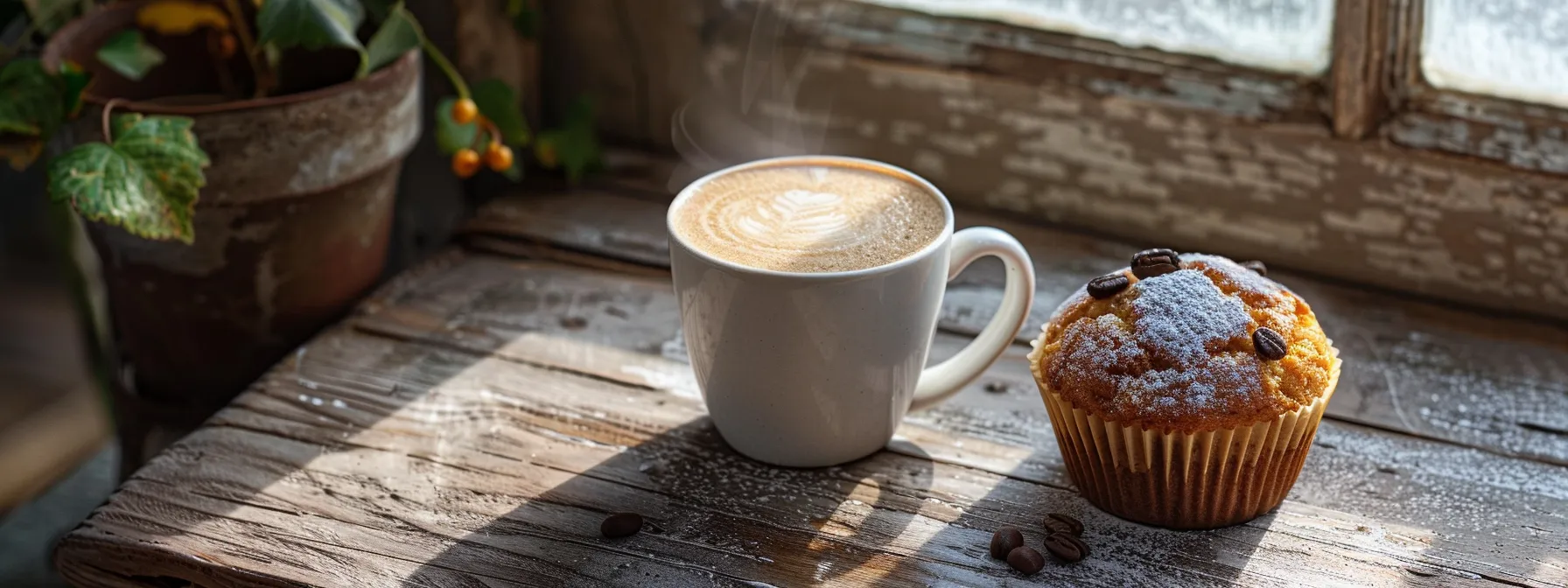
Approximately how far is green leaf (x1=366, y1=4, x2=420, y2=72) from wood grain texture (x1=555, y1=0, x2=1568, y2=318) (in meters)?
0.42

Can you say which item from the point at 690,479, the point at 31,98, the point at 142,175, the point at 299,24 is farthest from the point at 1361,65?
the point at 31,98

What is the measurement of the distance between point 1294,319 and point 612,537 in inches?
24.2

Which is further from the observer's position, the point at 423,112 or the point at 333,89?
the point at 423,112

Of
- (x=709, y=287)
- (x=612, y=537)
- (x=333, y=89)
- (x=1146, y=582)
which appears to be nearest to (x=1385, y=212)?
(x=1146, y=582)

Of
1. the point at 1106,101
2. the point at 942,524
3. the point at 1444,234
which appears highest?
the point at 1106,101

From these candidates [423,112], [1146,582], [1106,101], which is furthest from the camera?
[423,112]

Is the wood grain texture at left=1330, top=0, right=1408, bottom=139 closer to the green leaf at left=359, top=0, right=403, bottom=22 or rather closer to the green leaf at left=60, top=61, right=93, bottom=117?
the green leaf at left=359, top=0, right=403, bottom=22

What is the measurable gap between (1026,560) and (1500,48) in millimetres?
826

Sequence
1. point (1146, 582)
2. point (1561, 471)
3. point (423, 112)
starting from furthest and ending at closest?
point (423, 112), point (1561, 471), point (1146, 582)

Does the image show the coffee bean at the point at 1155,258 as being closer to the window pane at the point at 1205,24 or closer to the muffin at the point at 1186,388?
the muffin at the point at 1186,388

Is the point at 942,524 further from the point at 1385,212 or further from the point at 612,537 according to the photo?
the point at 1385,212

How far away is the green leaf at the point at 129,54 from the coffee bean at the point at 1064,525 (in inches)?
42.0

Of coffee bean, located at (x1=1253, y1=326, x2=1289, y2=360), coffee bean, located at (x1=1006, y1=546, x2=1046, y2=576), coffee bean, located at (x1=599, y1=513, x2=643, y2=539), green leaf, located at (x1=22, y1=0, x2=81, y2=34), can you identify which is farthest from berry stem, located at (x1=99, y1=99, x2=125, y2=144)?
coffee bean, located at (x1=1253, y1=326, x2=1289, y2=360)

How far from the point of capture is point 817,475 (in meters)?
1.14
